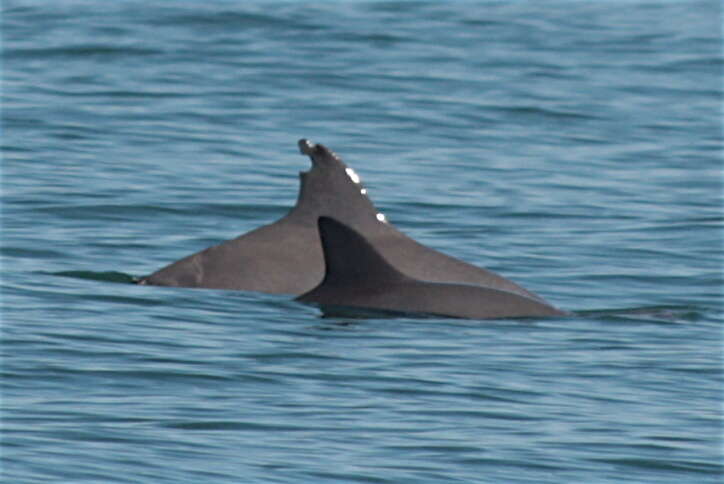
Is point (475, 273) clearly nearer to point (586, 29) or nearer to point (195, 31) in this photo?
point (195, 31)

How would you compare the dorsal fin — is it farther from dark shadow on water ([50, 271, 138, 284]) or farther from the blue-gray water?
dark shadow on water ([50, 271, 138, 284])

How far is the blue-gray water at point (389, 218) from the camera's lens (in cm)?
912

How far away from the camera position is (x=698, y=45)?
117 ft

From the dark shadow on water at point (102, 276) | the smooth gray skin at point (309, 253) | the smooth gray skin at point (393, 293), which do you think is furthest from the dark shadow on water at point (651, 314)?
the dark shadow on water at point (102, 276)

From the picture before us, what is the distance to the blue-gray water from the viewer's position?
912cm

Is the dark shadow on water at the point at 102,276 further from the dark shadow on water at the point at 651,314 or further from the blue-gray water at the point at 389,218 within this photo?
the dark shadow on water at the point at 651,314

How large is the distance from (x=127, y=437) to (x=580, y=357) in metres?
3.60

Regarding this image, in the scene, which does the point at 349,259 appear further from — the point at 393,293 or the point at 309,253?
the point at 309,253

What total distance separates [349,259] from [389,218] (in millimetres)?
5523

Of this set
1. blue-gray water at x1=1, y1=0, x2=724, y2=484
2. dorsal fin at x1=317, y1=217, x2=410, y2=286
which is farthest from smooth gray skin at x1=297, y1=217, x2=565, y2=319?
blue-gray water at x1=1, y1=0, x2=724, y2=484

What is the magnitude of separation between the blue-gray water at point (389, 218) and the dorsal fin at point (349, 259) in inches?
14.5

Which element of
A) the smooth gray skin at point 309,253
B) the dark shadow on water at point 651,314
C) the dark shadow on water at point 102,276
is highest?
the smooth gray skin at point 309,253

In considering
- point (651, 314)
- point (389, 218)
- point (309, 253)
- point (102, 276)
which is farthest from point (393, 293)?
point (389, 218)

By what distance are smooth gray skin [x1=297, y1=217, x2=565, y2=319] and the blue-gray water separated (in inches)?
7.6
